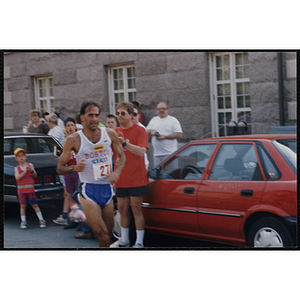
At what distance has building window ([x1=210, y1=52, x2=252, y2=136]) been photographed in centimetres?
521

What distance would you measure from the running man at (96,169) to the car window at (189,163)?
62 centimetres

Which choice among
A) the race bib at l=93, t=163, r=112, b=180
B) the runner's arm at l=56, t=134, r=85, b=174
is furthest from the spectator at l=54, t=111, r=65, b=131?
the race bib at l=93, t=163, r=112, b=180

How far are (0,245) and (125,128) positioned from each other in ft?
7.65

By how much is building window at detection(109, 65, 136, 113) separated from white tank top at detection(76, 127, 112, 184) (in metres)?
0.70

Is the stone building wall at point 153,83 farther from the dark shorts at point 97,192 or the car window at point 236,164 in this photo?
the dark shorts at point 97,192

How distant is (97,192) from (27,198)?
3.69ft

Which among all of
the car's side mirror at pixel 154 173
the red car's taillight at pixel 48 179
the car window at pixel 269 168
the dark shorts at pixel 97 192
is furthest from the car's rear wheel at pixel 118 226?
the car window at pixel 269 168

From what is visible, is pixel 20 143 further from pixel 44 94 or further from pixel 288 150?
pixel 288 150

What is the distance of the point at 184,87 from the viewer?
217 inches

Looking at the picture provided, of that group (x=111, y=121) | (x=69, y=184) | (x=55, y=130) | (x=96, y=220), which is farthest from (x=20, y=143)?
(x=96, y=220)

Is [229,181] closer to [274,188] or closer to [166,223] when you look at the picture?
[274,188]

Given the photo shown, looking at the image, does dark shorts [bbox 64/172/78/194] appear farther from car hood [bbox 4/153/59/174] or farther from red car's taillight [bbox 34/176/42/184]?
red car's taillight [bbox 34/176/42/184]

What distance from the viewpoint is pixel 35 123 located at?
5621 millimetres

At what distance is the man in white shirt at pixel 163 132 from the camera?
532 cm
